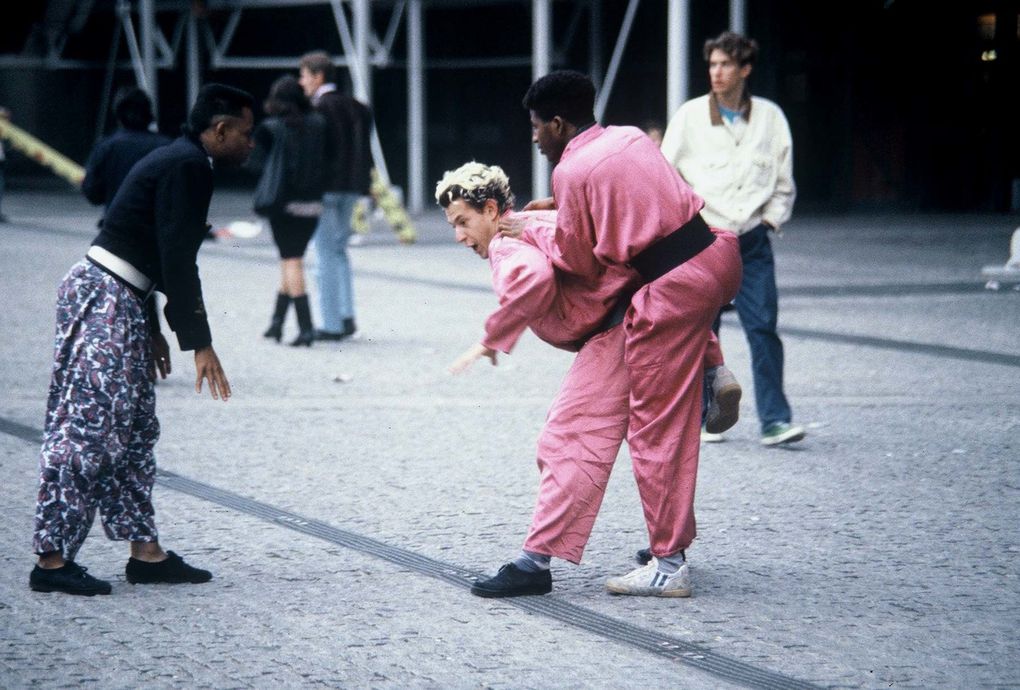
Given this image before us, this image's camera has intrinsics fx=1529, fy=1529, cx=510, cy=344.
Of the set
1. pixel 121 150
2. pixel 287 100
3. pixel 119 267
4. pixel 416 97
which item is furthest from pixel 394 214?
pixel 119 267

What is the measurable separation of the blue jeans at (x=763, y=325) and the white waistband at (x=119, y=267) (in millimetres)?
3043

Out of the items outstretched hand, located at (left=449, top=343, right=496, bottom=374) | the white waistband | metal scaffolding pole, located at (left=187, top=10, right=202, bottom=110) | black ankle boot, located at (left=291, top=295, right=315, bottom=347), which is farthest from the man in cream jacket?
metal scaffolding pole, located at (left=187, top=10, right=202, bottom=110)

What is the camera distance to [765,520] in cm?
565

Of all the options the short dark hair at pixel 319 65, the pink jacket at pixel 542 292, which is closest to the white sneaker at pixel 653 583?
the pink jacket at pixel 542 292

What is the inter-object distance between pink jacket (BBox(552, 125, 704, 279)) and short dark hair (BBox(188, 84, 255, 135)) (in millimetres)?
1046

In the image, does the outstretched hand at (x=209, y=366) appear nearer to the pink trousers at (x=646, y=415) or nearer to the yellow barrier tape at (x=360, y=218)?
the pink trousers at (x=646, y=415)

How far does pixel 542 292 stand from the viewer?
446cm

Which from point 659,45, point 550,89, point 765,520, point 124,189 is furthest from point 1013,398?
point 659,45

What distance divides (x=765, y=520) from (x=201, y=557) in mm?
2049

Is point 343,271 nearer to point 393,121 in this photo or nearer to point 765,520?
point 765,520

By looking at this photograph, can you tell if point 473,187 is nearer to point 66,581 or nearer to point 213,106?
point 213,106

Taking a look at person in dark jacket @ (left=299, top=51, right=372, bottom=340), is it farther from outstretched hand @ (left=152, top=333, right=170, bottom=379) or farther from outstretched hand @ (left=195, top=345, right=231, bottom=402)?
outstretched hand @ (left=195, top=345, right=231, bottom=402)

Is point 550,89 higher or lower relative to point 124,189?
higher

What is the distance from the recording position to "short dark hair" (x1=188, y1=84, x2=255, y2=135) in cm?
477
